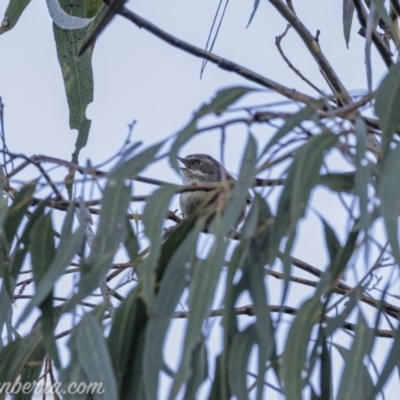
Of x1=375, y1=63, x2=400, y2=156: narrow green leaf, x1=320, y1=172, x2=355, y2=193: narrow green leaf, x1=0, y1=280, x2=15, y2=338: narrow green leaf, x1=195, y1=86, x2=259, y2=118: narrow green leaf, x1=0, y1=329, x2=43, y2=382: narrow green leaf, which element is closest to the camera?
x1=375, y1=63, x2=400, y2=156: narrow green leaf

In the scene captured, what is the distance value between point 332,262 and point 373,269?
0.59ft

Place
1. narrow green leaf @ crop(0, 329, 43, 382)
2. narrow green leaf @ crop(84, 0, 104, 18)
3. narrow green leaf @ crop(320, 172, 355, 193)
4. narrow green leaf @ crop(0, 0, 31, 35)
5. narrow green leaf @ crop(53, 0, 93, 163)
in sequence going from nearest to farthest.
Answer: narrow green leaf @ crop(320, 172, 355, 193), narrow green leaf @ crop(0, 329, 43, 382), narrow green leaf @ crop(53, 0, 93, 163), narrow green leaf @ crop(0, 0, 31, 35), narrow green leaf @ crop(84, 0, 104, 18)

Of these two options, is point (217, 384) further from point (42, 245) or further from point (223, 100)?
point (223, 100)

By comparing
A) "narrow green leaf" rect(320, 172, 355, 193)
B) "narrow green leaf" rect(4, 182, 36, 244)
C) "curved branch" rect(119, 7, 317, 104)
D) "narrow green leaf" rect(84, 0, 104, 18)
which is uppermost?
"narrow green leaf" rect(84, 0, 104, 18)

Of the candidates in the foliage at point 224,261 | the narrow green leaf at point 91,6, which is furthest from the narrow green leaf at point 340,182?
the narrow green leaf at point 91,6

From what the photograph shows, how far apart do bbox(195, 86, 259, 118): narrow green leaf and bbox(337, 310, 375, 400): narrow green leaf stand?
1.92 ft

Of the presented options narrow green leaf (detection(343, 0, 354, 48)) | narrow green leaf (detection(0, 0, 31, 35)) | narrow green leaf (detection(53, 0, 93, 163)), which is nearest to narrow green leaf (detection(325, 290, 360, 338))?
narrow green leaf (detection(53, 0, 93, 163))

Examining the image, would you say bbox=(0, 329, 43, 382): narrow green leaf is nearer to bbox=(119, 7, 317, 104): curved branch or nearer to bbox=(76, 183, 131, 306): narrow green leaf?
bbox=(76, 183, 131, 306): narrow green leaf

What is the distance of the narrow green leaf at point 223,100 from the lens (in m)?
2.59

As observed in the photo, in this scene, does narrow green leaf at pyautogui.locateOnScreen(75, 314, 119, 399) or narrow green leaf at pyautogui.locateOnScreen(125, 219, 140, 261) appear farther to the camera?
narrow green leaf at pyautogui.locateOnScreen(125, 219, 140, 261)

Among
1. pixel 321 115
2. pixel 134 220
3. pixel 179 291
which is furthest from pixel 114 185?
pixel 134 220

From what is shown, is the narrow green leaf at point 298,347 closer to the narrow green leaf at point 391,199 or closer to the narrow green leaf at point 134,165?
the narrow green leaf at point 391,199

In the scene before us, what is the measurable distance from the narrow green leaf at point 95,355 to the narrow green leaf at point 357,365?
0.52 m

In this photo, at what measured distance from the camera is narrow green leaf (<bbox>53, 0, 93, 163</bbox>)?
3926 mm
